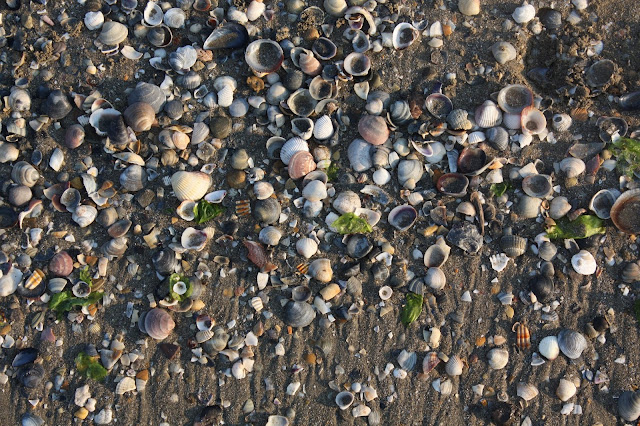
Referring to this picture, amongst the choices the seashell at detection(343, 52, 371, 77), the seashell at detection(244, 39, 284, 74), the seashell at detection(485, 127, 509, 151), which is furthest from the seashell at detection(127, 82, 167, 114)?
the seashell at detection(485, 127, 509, 151)

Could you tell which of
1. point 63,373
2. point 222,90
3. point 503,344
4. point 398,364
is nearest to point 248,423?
point 398,364

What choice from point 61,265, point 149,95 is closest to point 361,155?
point 149,95

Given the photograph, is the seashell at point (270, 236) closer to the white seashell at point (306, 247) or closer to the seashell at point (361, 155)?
the white seashell at point (306, 247)

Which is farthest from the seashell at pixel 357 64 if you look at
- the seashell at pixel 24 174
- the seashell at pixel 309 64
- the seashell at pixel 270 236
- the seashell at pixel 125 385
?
the seashell at pixel 125 385

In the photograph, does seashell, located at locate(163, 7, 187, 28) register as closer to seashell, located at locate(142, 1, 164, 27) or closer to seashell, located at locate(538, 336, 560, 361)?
seashell, located at locate(142, 1, 164, 27)

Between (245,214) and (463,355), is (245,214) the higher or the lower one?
the higher one

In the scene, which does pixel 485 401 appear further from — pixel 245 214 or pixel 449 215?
pixel 245 214
